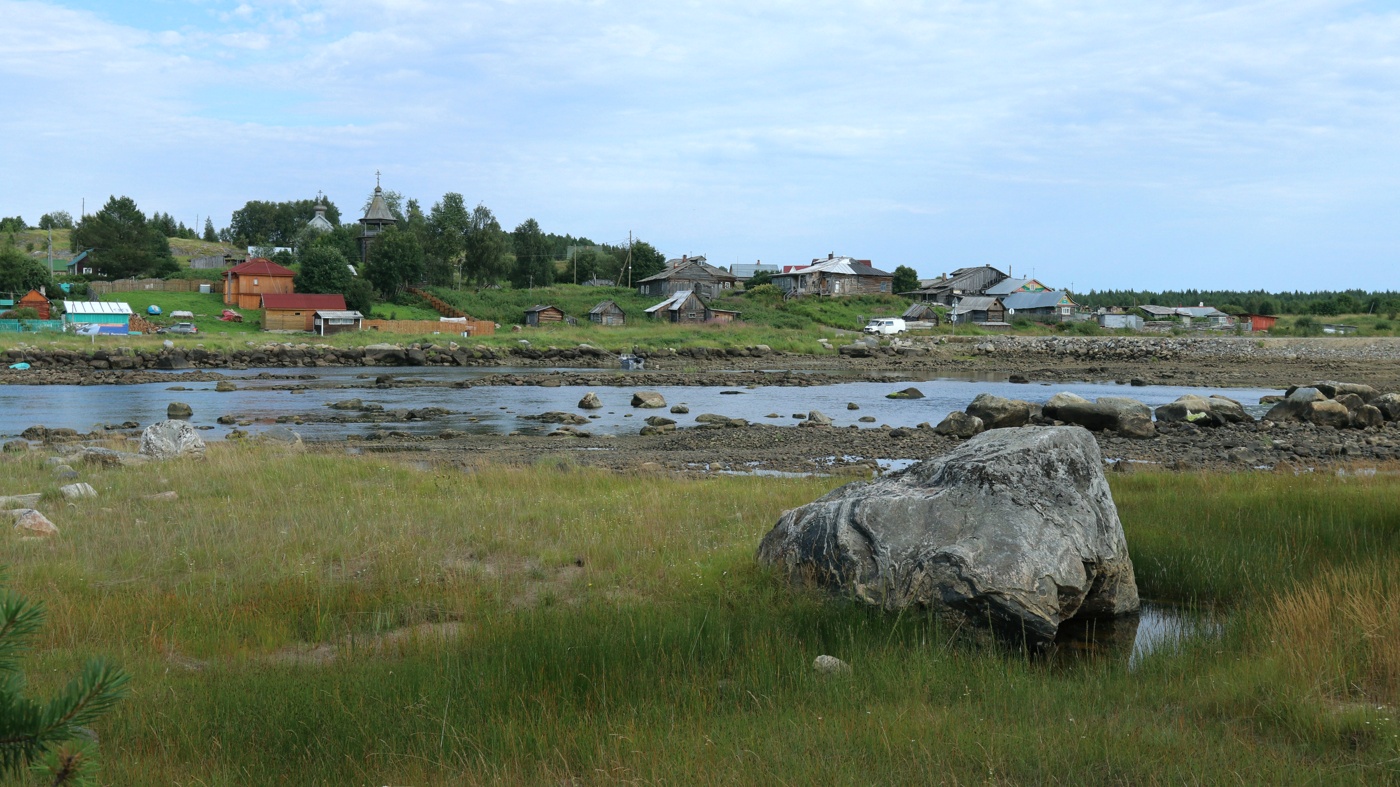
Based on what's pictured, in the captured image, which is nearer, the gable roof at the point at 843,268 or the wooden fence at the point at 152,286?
the wooden fence at the point at 152,286

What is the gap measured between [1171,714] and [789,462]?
1645 centimetres

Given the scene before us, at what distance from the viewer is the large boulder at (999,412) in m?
29.0

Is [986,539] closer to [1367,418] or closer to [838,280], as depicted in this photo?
[1367,418]

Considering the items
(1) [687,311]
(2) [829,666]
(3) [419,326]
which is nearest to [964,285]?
(1) [687,311]

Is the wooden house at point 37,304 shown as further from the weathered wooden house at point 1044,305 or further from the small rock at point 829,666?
the weathered wooden house at point 1044,305

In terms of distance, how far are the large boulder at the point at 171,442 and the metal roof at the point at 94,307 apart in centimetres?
6234

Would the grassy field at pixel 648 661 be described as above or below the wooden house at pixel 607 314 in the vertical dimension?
below

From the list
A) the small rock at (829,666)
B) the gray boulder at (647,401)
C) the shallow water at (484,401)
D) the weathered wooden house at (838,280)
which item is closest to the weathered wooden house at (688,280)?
the weathered wooden house at (838,280)

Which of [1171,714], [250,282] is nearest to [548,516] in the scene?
[1171,714]

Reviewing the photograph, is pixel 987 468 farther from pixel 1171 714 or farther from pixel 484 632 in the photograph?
pixel 484 632

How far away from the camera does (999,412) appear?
2912 centimetres

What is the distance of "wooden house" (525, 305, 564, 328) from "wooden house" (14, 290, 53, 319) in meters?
37.7

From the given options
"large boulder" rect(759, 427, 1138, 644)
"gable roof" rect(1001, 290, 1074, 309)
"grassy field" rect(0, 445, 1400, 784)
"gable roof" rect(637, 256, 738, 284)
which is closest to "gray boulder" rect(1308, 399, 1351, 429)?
"grassy field" rect(0, 445, 1400, 784)

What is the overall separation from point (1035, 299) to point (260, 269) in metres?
77.6
